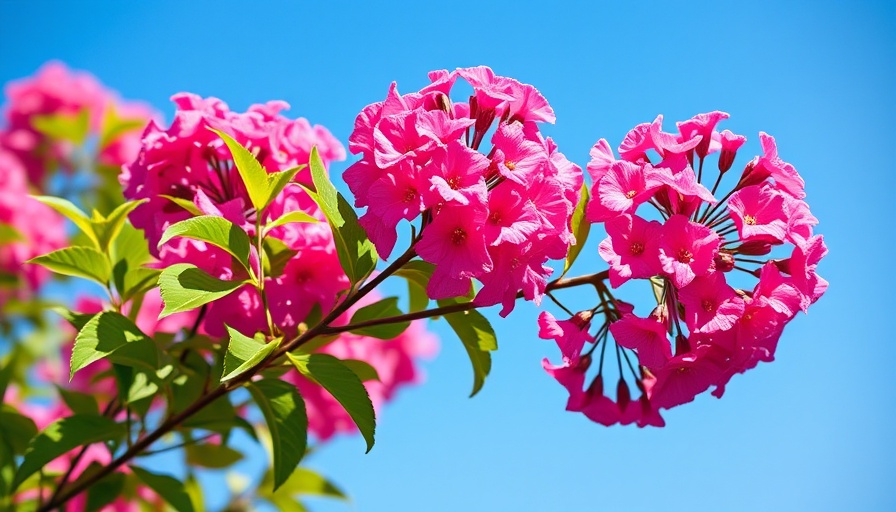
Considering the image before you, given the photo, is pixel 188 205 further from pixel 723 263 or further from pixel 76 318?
pixel 723 263

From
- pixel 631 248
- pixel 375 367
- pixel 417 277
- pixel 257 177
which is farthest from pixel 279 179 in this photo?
pixel 375 367

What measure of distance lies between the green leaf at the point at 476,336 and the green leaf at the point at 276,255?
417 mm

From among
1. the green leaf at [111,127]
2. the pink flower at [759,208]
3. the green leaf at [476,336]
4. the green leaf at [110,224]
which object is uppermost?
the green leaf at [111,127]

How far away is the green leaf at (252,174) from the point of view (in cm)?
181

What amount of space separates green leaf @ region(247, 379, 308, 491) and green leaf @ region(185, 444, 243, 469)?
40.0 inches

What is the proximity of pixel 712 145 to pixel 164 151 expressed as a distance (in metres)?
1.43

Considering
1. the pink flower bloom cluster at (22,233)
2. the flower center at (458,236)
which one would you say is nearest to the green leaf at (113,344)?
the flower center at (458,236)

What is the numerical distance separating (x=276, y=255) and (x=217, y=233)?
321mm

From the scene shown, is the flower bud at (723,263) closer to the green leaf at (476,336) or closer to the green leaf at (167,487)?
the green leaf at (476,336)

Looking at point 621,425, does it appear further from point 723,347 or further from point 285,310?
point 285,310

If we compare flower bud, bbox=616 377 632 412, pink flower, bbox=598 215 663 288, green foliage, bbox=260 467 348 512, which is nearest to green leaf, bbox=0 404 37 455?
green foliage, bbox=260 467 348 512

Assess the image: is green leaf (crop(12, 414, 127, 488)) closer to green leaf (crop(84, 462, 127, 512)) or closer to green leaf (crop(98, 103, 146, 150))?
green leaf (crop(84, 462, 127, 512))

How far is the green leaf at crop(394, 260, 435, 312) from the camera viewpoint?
6.14ft

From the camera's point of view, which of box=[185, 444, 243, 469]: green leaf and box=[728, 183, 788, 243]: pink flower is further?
box=[185, 444, 243, 469]: green leaf
